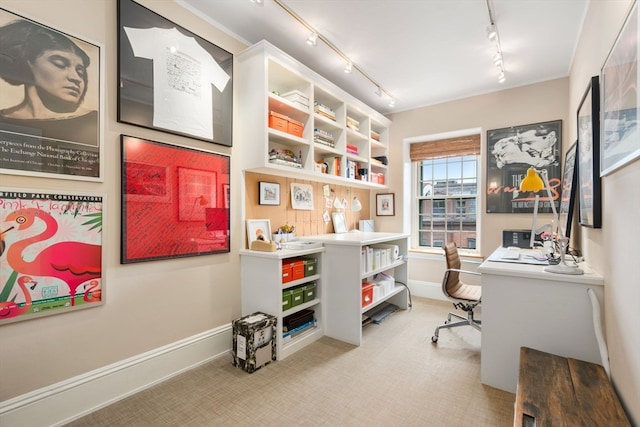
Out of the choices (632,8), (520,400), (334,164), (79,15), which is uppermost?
(79,15)

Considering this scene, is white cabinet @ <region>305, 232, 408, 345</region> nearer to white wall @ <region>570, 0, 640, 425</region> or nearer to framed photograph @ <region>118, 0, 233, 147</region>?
framed photograph @ <region>118, 0, 233, 147</region>

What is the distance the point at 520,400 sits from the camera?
4.25 ft

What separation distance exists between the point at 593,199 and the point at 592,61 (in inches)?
42.1

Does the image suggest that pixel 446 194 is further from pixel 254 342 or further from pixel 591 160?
pixel 254 342

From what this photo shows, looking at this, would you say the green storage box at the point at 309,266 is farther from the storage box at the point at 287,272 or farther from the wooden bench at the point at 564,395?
the wooden bench at the point at 564,395

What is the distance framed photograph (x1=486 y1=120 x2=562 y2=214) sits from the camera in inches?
134

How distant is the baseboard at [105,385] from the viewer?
1566mm

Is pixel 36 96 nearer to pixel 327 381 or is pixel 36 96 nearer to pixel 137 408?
pixel 137 408

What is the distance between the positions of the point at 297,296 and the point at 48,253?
175cm

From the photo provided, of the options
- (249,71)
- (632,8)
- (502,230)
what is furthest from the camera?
(502,230)

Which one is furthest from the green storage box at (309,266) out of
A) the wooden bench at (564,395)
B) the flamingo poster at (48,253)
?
the wooden bench at (564,395)

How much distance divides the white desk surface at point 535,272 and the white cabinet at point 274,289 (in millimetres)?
1480

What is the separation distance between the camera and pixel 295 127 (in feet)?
9.34

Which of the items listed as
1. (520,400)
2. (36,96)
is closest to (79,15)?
(36,96)
